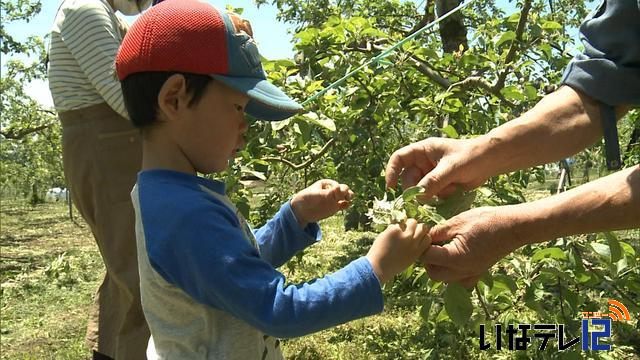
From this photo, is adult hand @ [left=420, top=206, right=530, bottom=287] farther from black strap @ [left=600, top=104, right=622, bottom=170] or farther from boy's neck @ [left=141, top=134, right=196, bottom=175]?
boy's neck @ [left=141, top=134, right=196, bottom=175]

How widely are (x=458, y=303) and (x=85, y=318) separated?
3.77m

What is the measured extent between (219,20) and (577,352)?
1.53 meters

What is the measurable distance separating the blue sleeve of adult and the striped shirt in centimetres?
149

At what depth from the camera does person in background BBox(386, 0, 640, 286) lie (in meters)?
1.35

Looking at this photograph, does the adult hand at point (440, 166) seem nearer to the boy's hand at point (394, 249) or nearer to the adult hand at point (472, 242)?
the adult hand at point (472, 242)

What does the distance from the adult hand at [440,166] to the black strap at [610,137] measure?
0.33 meters

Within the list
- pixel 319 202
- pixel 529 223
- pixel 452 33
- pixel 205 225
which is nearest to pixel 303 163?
pixel 319 202

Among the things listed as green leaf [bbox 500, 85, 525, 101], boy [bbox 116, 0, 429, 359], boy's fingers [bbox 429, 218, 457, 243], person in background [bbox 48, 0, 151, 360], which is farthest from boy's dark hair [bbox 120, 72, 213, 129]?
green leaf [bbox 500, 85, 525, 101]

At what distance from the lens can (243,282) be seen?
3.65ft

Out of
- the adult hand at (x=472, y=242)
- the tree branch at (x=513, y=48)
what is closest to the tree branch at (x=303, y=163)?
the tree branch at (x=513, y=48)

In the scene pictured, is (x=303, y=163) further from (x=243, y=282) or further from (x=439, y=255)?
(x=243, y=282)

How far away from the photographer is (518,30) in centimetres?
288

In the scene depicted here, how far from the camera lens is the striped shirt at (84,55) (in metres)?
2.08

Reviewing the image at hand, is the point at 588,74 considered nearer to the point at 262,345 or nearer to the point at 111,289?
the point at 262,345
